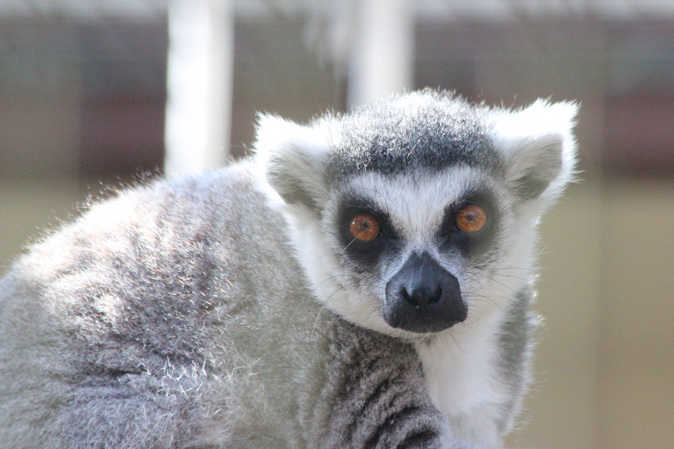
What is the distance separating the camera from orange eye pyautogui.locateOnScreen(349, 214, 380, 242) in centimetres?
295

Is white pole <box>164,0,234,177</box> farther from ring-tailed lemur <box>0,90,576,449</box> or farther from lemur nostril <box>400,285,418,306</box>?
lemur nostril <box>400,285,418,306</box>

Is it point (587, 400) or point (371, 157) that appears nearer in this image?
point (371, 157)

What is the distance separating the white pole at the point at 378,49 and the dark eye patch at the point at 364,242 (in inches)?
72.8

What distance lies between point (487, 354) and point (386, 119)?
3.05 ft

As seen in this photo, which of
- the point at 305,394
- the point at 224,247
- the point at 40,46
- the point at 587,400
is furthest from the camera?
the point at 587,400

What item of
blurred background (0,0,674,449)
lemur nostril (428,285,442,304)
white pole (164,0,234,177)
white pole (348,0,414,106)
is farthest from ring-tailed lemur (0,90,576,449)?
blurred background (0,0,674,449)

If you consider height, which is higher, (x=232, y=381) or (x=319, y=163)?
(x=319, y=163)

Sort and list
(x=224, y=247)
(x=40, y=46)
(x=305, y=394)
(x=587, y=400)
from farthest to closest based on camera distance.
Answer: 1. (x=587, y=400)
2. (x=40, y=46)
3. (x=224, y=247)
4. (x=305, y=394)

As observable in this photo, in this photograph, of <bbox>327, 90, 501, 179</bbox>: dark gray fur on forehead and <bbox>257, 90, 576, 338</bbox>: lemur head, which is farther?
<bbox>327, 90, 501, 179</bbox>: dark gray fur on forehead

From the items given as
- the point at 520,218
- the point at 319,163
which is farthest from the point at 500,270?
the point at 319,163

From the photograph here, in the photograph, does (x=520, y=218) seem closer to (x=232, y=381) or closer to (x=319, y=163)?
(x=319, y=163)

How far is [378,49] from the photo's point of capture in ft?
15.8

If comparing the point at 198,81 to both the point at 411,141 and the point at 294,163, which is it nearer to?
the point at 294,163

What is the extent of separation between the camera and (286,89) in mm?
5883
